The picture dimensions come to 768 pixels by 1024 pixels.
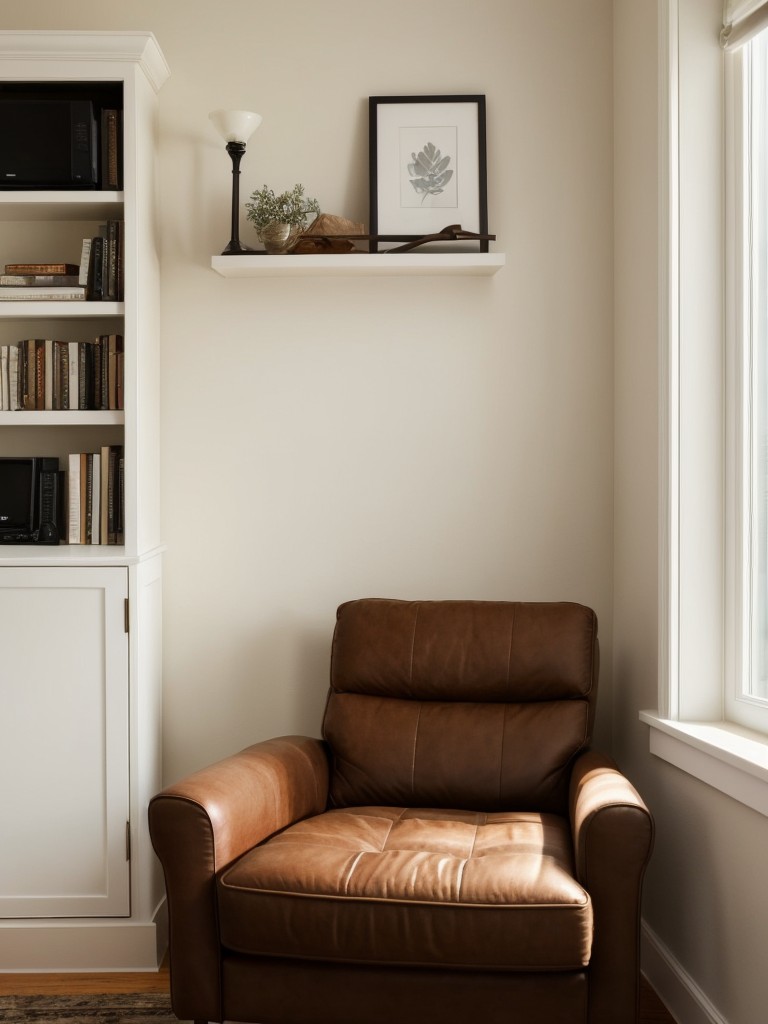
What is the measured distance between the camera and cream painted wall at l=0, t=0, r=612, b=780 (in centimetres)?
282

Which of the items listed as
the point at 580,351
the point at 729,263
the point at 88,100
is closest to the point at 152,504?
the point at 88,100

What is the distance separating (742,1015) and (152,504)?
1924 mm

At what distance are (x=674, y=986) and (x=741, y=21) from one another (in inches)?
88.7

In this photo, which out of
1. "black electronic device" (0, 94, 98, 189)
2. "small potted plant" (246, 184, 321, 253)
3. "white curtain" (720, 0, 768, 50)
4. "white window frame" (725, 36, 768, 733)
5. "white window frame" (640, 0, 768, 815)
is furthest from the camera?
"small potted plant" (246, 184, 321, 253)

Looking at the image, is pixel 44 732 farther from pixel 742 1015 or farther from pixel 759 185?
pixel 759 185

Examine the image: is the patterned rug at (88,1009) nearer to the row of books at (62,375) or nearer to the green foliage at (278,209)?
the row of books at (62,375)

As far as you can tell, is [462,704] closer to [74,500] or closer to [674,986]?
[674,986]

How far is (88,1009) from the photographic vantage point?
7.52ft

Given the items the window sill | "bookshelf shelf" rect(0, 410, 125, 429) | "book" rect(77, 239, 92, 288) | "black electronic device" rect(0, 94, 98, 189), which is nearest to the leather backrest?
the window sill

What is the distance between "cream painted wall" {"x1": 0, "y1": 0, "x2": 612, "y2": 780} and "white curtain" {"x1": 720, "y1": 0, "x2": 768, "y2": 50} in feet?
2.09

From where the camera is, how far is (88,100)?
265cm

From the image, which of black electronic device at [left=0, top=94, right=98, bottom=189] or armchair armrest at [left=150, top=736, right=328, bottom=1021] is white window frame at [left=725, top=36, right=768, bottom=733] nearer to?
armchair armrest at [left=150, top=736, right=328, bottom=1021]

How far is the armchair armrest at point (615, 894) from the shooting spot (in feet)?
5.97

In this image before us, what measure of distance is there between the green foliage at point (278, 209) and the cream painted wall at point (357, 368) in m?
0.12
